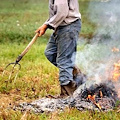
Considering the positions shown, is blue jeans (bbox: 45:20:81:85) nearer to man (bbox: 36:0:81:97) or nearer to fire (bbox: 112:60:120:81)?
man (bbox: 36:0:81:97)

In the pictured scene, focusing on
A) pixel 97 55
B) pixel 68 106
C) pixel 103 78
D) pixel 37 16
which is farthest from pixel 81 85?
pixel 37 16

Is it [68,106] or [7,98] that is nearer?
[68,106]

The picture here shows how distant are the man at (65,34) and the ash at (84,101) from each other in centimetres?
25

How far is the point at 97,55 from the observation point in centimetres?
757

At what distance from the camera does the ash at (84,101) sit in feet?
14.5

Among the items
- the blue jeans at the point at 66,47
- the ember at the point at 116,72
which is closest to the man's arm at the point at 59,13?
the blue jeans at the point at 66,47

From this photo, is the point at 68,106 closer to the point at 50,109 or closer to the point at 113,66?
the point at 50,109

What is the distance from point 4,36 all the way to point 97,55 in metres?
4.35

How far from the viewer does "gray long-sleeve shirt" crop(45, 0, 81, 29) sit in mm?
4574

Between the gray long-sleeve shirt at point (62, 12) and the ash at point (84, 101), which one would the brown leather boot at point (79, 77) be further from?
the gray long-sleeve shirt at point (62, 12)

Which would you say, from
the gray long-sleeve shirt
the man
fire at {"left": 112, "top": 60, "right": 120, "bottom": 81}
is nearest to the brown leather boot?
the man

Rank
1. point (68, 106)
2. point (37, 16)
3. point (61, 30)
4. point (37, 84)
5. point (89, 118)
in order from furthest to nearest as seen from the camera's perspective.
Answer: point (37, 16) → point (37, 84) → point (61, 30) → point (68, 106) → point (89, 118)

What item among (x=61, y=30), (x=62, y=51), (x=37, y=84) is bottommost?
(x=37, y=84)

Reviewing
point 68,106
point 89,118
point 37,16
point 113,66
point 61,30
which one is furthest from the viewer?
point 37,16
